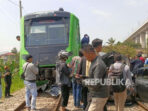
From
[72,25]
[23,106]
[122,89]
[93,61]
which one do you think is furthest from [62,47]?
[93,61]

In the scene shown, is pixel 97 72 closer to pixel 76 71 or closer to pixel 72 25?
pixel 76 71

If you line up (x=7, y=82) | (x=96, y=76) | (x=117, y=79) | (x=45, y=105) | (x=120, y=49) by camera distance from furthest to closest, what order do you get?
(x=120, y=49) → (x=7, y=82) → (x=45, y=105) → (x=117, y=79) → (x=96, y=76)

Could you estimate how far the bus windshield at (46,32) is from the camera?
10.5 m

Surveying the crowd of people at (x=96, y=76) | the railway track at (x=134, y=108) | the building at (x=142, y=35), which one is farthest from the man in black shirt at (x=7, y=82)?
the building at (x=142, y=35)

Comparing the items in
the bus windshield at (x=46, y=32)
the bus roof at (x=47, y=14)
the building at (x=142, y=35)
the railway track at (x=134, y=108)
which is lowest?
the railway track at (x=134, y=108)

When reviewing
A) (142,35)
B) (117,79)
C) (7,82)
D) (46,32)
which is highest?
(142,35)

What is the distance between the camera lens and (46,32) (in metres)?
10.6

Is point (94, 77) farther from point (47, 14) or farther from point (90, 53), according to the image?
point (47, 14)

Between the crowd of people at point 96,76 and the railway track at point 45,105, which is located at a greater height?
the crowd of people at point 96,76

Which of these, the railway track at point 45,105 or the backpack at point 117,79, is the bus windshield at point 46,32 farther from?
the backpack at point 117,79

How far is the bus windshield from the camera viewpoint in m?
10.5

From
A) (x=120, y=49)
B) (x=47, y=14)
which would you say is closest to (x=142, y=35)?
(x=120, y=49)

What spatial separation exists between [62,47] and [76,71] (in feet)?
10.8

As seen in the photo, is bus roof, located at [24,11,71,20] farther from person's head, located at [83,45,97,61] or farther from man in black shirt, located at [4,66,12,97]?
person's head, located at [83,45,97,61]
